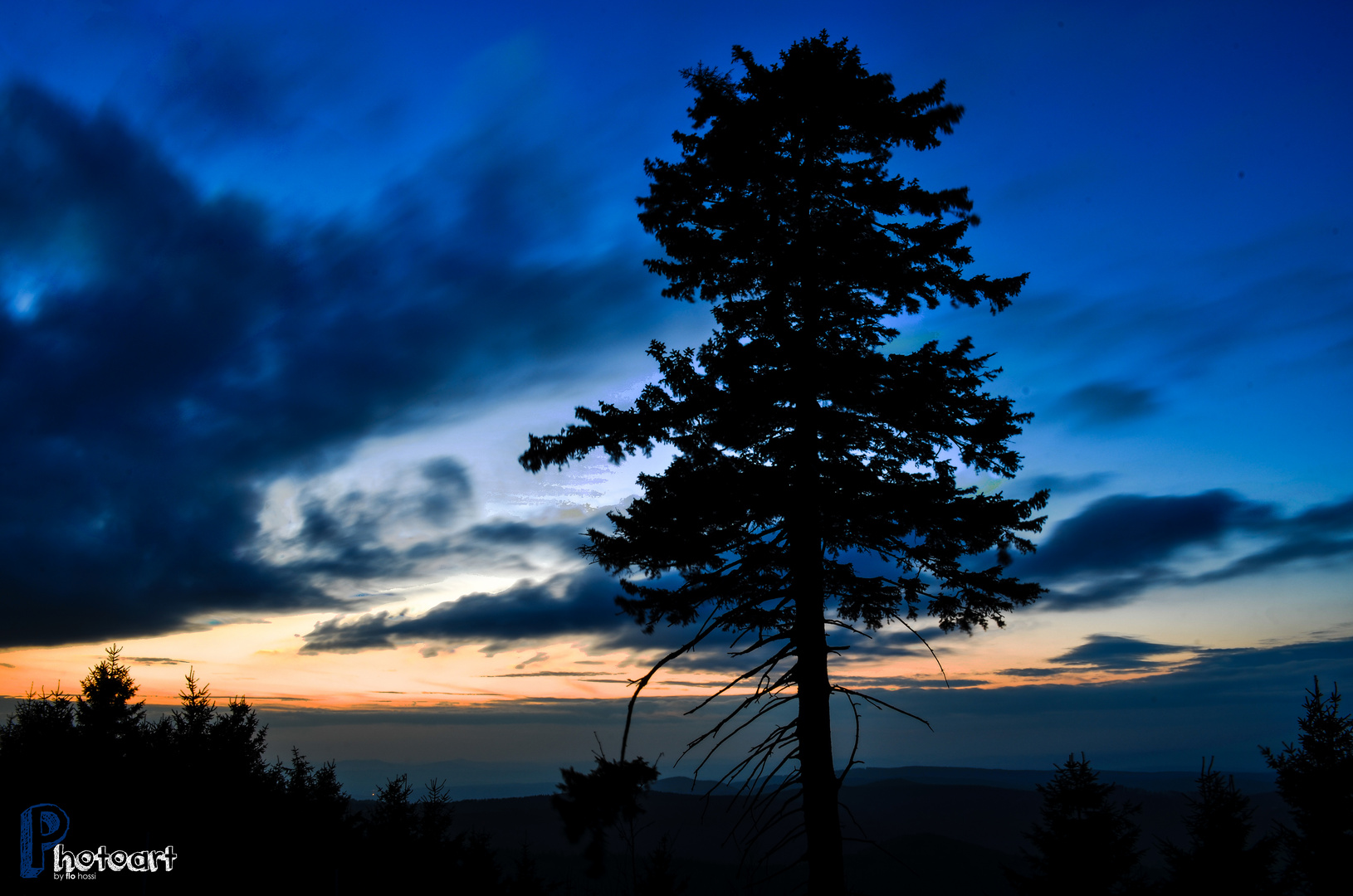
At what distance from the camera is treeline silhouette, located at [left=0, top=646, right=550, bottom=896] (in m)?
29.5

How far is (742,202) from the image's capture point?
414 inches

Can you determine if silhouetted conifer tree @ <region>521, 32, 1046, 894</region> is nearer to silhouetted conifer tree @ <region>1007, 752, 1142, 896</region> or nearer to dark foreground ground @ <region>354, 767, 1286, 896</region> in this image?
silhouetted conifer tree @ <region>1007, 752, 1142, 896</region>

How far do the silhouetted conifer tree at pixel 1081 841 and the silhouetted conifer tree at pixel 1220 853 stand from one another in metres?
1.67

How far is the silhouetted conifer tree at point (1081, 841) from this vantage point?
27031 mm

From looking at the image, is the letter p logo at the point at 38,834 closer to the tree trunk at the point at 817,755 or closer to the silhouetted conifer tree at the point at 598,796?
the silhouetted conifer tree at the point at 598,796

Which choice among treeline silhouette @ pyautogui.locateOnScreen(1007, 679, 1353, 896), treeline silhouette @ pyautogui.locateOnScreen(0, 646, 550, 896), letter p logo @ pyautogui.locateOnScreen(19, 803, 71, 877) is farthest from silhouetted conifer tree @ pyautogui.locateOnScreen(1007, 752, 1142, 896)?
letter p logo @ pyautogui.locateOnScreen(19, 803, 71, 877)

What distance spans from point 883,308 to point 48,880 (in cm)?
2886

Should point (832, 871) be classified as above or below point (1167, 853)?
above

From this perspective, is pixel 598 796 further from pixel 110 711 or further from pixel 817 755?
pixel 110 711

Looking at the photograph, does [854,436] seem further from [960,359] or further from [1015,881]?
[1015,881]

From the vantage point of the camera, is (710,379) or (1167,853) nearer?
(710,379)

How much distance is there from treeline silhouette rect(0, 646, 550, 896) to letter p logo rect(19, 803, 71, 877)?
2115mm

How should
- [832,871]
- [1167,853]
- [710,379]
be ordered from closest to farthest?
[832,871], [710,379], [1167,853]

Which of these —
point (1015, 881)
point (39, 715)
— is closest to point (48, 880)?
point (39, 715)
